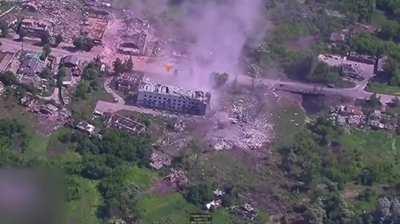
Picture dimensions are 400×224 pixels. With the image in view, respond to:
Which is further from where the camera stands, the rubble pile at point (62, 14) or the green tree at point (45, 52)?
the rubble pile at point (62, 14)

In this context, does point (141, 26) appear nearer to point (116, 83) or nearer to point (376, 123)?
point (116, 83)

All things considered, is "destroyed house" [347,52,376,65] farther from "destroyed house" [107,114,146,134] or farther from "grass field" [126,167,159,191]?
"grass field" [126,167,159,191]

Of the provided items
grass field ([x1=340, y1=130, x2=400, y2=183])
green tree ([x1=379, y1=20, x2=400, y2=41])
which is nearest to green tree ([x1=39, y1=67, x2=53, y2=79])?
grass field ([x1=340, y1=130, x2=400, y2=183])

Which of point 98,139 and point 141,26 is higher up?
point 141,26

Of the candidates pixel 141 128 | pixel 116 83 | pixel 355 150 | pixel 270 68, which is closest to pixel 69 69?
pixel 116 83

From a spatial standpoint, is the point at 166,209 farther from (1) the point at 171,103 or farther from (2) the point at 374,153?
(2) the point at 374,153

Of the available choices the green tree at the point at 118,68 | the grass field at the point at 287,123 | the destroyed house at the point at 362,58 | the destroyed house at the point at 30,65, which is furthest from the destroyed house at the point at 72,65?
the destroyed house at the point at 362,58

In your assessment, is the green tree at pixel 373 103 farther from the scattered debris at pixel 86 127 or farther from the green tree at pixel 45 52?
the green tree at pixel 45 52
